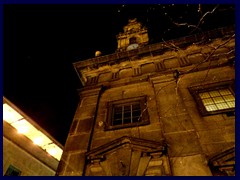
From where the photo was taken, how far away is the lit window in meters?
9.30

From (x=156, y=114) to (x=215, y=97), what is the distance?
10.9ft

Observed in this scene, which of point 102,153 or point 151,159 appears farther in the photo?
point 102,153

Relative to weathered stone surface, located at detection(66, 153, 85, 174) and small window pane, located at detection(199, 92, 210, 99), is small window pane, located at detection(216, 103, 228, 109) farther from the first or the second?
weathered stone surface, located at detection(66, 153, 85, 174)

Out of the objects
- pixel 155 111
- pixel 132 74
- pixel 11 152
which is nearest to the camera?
pixel 155 111

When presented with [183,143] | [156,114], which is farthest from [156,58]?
[183,143]

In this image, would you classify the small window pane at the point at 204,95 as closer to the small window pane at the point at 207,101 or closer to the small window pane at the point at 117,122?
the small window pane at the point at 207,101

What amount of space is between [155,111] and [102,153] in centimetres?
342

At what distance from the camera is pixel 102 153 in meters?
8.10

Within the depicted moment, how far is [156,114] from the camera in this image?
9594mm

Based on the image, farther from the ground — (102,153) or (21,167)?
(21,167)

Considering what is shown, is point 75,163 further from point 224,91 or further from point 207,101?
point 224,91

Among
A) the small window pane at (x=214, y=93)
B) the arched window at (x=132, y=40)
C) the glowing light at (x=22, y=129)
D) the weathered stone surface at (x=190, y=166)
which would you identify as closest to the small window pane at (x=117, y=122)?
the weathered stone surface at (x=190, y=166)

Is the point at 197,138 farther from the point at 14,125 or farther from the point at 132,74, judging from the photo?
the point at 14,125

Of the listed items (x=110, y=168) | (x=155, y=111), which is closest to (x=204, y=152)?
(x=155, y=111)
